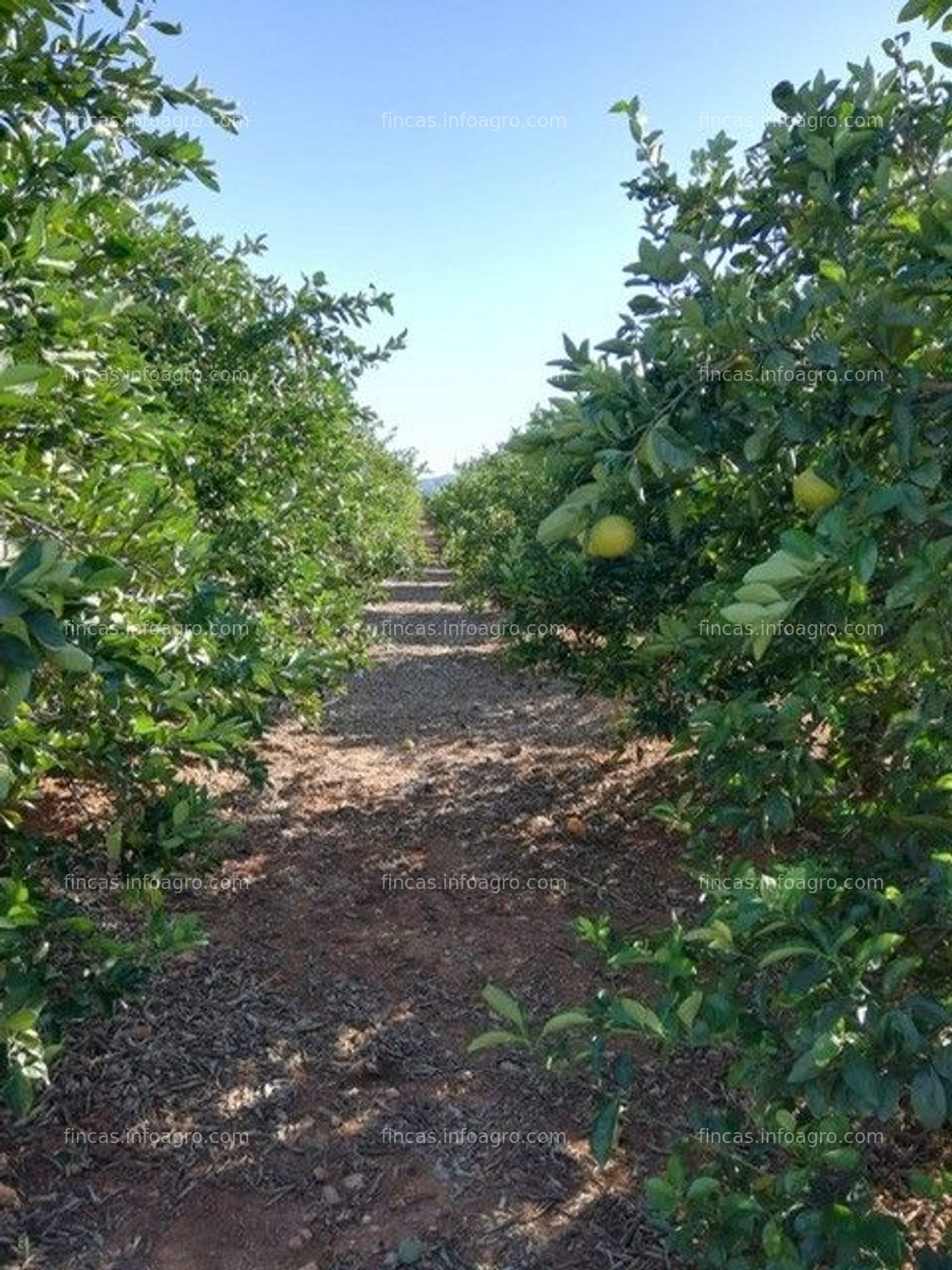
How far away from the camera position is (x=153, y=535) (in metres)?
2.20

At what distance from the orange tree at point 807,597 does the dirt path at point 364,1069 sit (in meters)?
0.68

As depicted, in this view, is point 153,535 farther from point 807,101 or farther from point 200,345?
point 200,345

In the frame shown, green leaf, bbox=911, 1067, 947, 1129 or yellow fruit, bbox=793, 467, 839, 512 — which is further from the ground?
yellow fruit, bbox=793, 467, 839, 512

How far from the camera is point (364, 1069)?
11.1 ft

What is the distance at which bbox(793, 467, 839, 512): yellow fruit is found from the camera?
1926 millimetres

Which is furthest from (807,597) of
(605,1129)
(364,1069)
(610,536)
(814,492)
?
(364,1069)

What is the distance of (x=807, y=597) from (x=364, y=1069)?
2.49 metres

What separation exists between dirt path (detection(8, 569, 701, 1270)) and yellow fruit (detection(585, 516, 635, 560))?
64.0 inches

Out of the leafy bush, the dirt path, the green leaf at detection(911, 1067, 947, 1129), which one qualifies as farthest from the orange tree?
the leafy bush

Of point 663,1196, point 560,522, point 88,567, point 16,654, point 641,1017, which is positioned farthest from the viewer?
point 663,1196

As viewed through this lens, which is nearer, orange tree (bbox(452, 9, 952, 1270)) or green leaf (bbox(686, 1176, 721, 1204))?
orange tree (bbox(452, 9, 952, 1270))

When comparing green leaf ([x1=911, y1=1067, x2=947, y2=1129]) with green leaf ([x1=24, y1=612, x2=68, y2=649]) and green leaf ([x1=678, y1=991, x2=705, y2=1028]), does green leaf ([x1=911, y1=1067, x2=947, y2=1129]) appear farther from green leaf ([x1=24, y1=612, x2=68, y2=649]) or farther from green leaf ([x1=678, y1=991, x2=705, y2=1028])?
green leaf ([x1=24, y1=612, x2=68, y2=649])

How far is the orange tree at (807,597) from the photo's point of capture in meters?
1.67

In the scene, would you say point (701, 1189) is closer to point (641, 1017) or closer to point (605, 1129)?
point (605, 1129)
